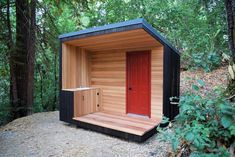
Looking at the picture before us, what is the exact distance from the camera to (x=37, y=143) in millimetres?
4020

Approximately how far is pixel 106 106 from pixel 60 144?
248 cm

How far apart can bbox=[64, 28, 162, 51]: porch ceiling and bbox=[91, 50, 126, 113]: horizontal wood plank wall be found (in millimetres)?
308

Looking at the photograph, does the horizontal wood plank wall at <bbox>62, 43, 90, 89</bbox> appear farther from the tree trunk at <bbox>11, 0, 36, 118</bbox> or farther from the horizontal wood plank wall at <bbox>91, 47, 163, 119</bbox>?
the tree trunk at <bbox>11, 0, 36, 118</bbox>

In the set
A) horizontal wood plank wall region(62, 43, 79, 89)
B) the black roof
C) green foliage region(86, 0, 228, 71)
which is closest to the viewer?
the black roof

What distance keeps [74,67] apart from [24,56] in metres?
2.13

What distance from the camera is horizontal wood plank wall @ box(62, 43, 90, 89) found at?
544 centimetres

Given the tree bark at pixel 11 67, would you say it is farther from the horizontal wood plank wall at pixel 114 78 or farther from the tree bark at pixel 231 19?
the tree bark at pixel 231 19

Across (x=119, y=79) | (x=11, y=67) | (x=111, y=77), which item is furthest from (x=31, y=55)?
(x=119, y=79)

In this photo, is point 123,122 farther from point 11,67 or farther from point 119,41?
point 11,67

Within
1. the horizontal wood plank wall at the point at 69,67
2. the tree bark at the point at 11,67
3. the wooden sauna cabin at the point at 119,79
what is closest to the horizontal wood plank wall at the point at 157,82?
the wooden sauna cabin at the point at 119,79

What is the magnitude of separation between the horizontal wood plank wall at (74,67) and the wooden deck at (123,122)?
114cm

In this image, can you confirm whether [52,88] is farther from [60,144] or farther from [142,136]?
[142,136]

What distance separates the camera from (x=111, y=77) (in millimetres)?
6055

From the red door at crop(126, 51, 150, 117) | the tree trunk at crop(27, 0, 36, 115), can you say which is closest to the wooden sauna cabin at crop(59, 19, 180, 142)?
the red door at crop(126, 51, 150, 117)
